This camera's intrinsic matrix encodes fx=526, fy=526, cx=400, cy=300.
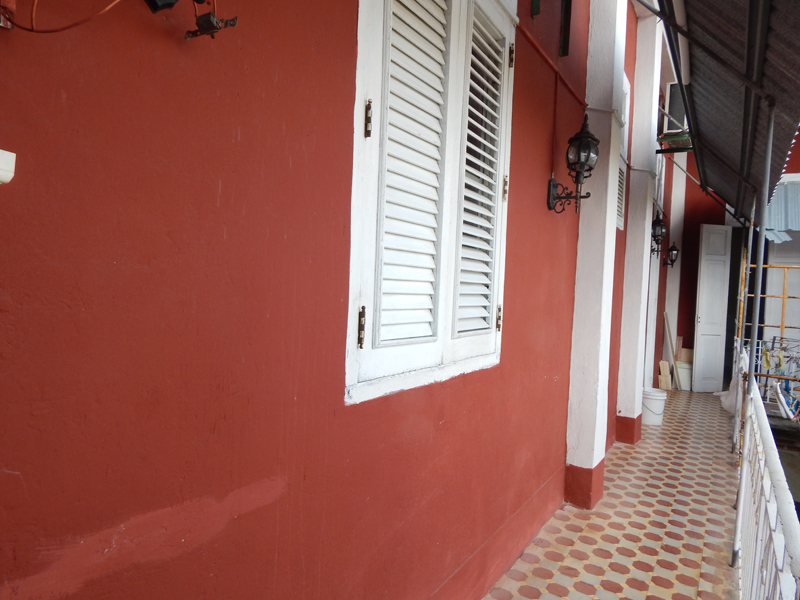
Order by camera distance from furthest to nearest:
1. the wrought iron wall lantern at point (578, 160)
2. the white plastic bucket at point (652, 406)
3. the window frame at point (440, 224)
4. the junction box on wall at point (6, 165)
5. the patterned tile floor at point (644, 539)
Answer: the white plastic bucket at point (652, 406)
the wrought iron wall lantern at point (578, 160)
the patterned tile floor at point (644, 539)
the window frame at point (440, 224)
the junction box on wall at point (6, 165)

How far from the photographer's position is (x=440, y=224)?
2430 mm

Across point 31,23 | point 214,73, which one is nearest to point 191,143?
point 214,73

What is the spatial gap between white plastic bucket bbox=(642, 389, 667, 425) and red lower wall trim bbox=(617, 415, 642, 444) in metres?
0.90

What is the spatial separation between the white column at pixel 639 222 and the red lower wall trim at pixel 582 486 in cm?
245

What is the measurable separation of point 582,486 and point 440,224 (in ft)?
10.4

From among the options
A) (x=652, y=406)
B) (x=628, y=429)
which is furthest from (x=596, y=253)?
(x=652, y=406)

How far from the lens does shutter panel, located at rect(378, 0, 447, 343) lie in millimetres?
2053

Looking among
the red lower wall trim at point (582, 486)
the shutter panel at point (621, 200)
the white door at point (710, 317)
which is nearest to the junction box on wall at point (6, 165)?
the red lower wall trim at point (582, 486)

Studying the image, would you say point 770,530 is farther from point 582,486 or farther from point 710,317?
point 710,317

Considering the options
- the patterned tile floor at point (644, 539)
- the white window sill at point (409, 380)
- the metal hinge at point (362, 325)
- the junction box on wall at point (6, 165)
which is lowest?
the patterned tile floor at point (644, 539)

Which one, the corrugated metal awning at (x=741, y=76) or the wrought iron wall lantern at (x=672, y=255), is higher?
the corrugated metal awning at (x=741, y=76)

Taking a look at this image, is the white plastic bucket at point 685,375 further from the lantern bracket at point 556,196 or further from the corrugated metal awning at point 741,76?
the lantern bracket at point 556,196

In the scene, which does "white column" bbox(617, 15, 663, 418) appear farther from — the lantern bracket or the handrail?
the handrail

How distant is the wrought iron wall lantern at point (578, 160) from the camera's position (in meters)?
3.74
